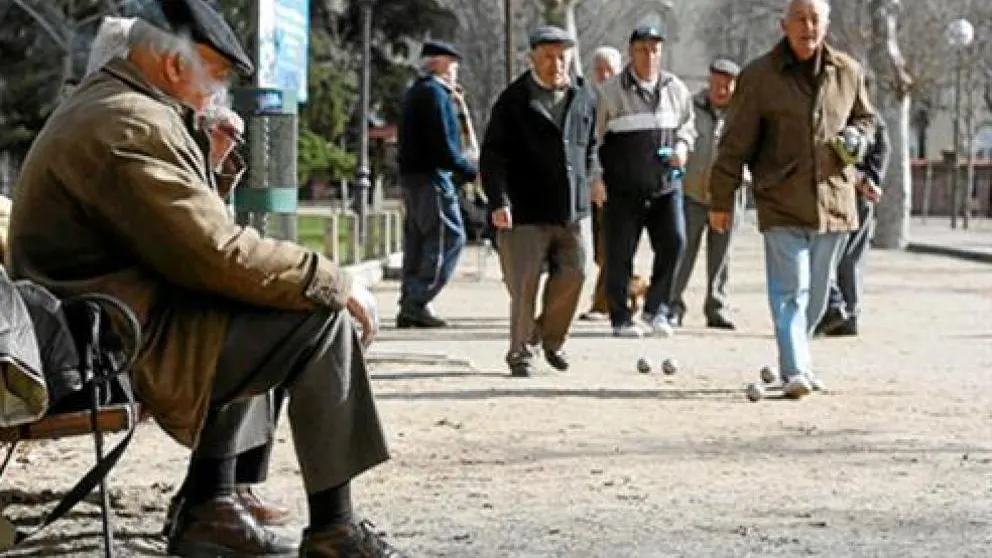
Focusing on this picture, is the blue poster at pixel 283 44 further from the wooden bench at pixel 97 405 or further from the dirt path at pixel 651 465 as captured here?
the wooden bench at pixel 97 405

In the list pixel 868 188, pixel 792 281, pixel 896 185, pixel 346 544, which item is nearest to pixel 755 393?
pixel 792 281

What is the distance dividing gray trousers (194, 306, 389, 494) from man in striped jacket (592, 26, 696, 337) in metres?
9.01

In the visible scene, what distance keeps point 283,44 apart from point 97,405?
658 cm

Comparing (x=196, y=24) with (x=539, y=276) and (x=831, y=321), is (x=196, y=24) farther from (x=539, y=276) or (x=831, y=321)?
(x=831, y=321)

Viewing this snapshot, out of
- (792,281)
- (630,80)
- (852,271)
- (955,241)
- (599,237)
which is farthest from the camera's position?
(955,241)

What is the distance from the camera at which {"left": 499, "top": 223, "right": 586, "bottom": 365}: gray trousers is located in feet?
38.6

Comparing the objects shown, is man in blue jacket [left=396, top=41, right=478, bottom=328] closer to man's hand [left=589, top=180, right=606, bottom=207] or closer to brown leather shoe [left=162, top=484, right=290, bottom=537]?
man's hand [left=589, top=180, right=606, bottom=207]

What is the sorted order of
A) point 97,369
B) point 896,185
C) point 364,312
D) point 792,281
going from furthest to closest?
point 896,185 < point 792,281 < point 364,312 < point 97,369

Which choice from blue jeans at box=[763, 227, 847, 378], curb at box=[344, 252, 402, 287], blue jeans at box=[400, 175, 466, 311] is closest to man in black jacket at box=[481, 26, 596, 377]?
blue jeans at box=[763, 227, 847, 378]

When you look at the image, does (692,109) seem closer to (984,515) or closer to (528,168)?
(528,168)

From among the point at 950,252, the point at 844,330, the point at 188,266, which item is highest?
the point at 188,266

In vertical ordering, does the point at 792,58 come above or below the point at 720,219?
above

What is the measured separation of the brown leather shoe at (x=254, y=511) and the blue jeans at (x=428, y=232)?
32.3ft

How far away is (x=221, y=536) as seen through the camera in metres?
6.30
